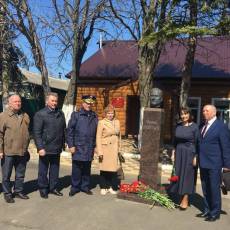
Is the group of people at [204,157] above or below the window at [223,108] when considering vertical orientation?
below

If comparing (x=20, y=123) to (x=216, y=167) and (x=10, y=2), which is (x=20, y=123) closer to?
(x=216, y=167)

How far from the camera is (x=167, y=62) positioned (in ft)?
75.6

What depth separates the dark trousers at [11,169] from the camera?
7.74 meters

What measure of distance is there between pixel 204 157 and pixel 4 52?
41.4 feet

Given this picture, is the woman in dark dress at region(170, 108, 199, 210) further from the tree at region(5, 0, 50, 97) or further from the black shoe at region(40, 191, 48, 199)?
the tree at region(5, 0, 50, 97)

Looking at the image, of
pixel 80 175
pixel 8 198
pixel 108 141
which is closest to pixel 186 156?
pixel 108 141

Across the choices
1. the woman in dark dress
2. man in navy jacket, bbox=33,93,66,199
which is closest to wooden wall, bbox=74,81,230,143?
man in navy jacket, bbox=33,93,66,199

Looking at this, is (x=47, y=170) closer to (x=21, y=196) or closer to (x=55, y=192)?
(x=55, y=192)

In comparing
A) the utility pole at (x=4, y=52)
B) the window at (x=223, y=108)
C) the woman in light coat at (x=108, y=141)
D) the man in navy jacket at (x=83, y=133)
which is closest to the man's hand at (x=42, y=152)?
the man in navy jacket at (x=83, y=133)

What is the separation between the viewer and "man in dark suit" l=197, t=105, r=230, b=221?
684cm

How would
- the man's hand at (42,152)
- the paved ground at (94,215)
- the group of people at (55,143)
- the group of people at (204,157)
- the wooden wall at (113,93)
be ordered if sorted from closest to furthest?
the paved ground at (94,215), the group of people at (204,157), the group of people at (55,143), the man's hand at (42,152), the wooden wall at (113,93)

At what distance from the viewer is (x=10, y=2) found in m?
15.6

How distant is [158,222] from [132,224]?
41 cm

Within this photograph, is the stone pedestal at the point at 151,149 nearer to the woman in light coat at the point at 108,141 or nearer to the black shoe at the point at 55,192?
the woman in light coat at the point at 108,141
